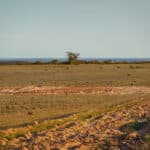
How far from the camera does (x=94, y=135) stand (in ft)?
41.7

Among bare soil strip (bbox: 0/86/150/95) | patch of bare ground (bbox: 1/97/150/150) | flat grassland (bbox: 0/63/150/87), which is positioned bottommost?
patch of bare ground (bbox: 1/97/150/150)

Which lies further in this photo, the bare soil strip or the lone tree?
the lone tree

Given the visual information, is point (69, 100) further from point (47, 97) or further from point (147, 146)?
point (147, 146)

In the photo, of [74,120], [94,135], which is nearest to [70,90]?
[74,120]

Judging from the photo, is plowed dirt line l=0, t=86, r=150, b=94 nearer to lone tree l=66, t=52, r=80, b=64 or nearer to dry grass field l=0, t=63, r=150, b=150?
dry grass field l=0, t=63, r=150, b=150

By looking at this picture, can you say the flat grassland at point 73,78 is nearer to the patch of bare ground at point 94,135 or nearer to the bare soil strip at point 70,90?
the bare soil strip at point 70,90

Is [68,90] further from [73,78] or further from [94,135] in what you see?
[94,135]

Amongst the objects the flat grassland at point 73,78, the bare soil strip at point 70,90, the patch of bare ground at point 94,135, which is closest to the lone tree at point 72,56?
the flat grassland at point 73,78

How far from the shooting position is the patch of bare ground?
1138cm

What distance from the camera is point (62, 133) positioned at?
12719 millimetres

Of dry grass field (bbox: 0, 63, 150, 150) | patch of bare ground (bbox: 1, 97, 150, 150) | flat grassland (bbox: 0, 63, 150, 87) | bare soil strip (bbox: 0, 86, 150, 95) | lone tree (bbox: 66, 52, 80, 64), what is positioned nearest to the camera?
patch of bare ground (bbox: 1, 97, 150, 150)

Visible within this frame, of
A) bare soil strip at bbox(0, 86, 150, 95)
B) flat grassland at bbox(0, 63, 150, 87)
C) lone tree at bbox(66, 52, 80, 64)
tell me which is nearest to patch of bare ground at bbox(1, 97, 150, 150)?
bare soil strip at bbox(0, 86, 150, 95)

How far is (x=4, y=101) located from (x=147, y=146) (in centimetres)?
1030

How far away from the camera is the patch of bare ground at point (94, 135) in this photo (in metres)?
11.4
